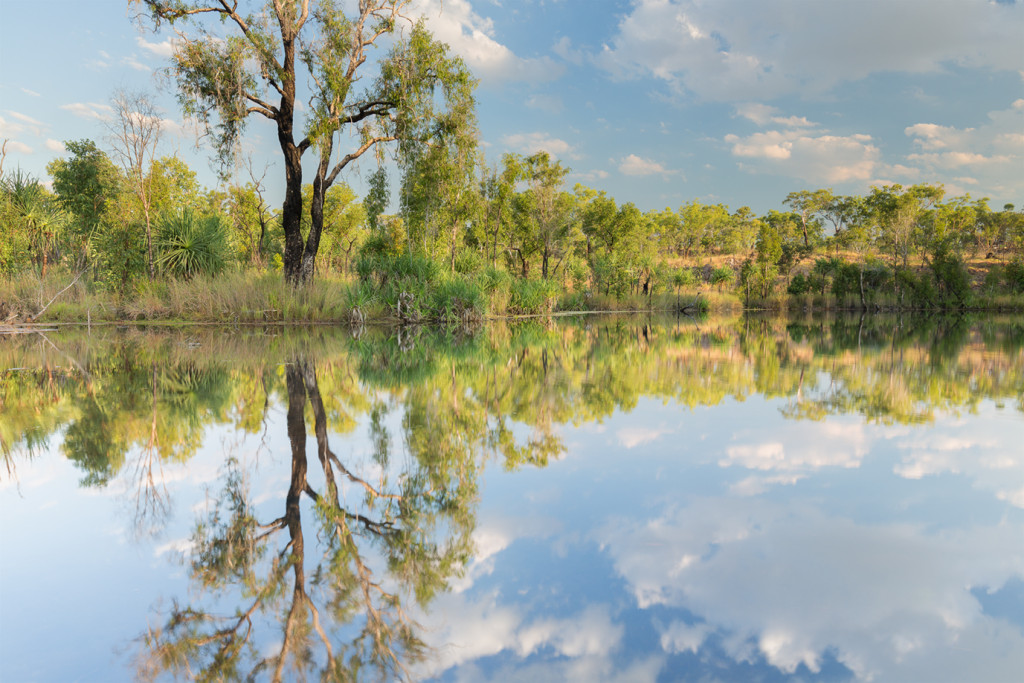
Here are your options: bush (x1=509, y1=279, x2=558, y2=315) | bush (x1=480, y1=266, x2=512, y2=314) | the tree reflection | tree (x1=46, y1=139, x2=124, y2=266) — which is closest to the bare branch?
bush (x1=480, y1=266, x2=512, y2=314)

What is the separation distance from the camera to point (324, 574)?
6.28ft

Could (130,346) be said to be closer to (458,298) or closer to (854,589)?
(458,298)

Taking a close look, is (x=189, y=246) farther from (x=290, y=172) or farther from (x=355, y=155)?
(x=355, y=155)

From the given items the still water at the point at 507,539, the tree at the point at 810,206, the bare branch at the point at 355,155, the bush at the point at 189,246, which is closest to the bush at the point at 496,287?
the bare branch at the point at 355,155

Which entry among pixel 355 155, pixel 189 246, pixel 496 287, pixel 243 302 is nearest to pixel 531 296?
pixel 496 287

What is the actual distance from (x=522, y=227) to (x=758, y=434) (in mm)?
25215

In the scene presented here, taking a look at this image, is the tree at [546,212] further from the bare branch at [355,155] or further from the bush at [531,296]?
the bare branch at [355,155]

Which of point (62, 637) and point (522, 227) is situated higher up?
point (522, 227)

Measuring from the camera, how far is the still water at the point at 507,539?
154 centimetres

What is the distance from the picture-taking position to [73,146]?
30.8 meters

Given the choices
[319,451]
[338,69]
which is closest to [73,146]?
[338,69]

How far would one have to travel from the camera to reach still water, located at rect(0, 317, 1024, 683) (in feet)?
5.05

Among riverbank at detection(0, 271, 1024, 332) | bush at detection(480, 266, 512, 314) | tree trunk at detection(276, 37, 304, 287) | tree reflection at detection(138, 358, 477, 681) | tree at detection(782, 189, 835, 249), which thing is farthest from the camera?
tree at detection(782, 189, 835, 249)

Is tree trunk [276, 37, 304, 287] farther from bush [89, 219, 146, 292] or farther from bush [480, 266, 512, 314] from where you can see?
bush [89, 219, 146, 292]
